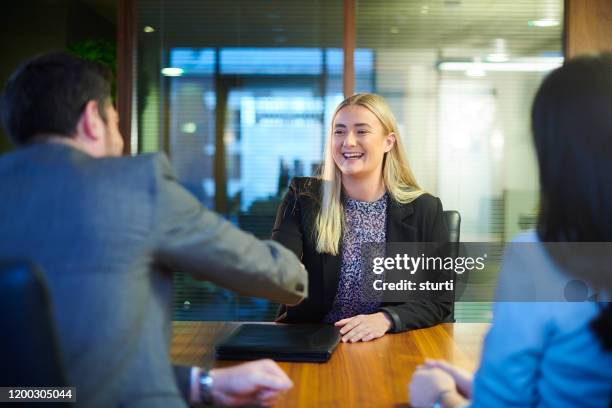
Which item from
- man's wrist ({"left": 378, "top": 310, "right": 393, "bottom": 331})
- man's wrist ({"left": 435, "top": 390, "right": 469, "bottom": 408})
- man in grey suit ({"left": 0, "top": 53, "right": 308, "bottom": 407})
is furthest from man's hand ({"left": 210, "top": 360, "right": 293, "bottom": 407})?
man's wrist ({"left": 378, "top": 310, "right": 393, "bottom": 331})

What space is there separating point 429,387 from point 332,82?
10.7 feet

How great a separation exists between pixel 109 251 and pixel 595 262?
2.44 ft

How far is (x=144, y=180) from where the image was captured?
114cm

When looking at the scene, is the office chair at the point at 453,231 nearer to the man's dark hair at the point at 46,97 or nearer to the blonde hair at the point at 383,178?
the blonde hair at the point at 383,178

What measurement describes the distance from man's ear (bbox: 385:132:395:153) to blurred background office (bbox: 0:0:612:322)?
1591mm

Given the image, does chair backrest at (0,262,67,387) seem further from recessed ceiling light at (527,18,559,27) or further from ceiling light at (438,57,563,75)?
recessed ceiling light at (527,18,559,27)

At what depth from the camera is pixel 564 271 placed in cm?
103

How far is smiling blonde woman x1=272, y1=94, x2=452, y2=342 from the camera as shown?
254 centimetres

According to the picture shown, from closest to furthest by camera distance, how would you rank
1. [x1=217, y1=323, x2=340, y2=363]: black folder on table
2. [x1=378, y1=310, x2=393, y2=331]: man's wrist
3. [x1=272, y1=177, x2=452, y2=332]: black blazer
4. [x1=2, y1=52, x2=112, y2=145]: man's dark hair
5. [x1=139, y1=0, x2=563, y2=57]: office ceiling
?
[x1=2, y1=52, x2=112, y2=145]: man's dark hair < [x1=217, y1=323, x2=340, y2=363]: black folder on table < [x1=378, y1=310, x2=393, y2=331]: man's wrist < [x1=272, y1=177, x2=452, y2=332]: black blazer < [x1=139, y1=0, x2=563, y2=57]: office ceiling

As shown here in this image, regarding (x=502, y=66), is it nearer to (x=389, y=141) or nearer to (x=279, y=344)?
(x=389, y=141)

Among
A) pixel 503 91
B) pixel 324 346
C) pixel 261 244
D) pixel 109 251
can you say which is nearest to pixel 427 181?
pixel 503 91

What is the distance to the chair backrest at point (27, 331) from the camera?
0.82 meters

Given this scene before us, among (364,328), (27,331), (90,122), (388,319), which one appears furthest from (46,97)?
(388,319)

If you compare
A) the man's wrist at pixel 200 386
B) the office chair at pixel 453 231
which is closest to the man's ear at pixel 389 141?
the office chair at pixel 453 231
